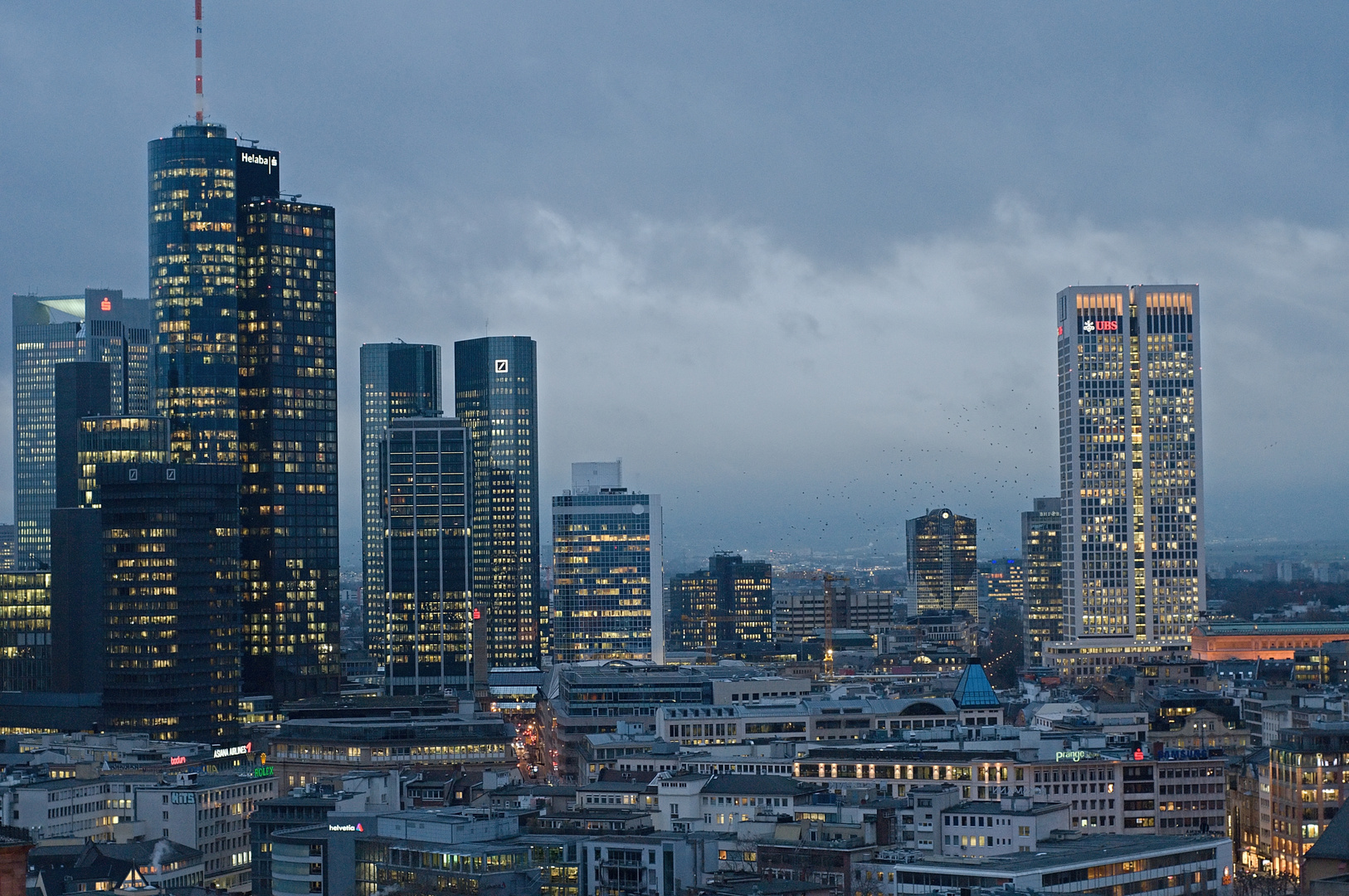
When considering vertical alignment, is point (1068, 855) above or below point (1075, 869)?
above

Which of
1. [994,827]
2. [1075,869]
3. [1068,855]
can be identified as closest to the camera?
[1075,869]

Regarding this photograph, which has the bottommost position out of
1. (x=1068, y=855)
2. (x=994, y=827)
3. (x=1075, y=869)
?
(x=1075, y=869)

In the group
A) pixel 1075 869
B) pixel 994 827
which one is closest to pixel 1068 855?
pixel 1075 869

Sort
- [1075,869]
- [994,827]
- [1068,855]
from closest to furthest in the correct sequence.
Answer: [1075,869] → [1068,855] → [994,827]

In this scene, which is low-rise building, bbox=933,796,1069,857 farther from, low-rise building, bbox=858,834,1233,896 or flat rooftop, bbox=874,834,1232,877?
flat rooftop, bbox=874,834,1232,877

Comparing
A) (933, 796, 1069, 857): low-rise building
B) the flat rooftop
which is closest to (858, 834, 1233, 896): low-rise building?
the flat rooftop

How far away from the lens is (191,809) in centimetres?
16525

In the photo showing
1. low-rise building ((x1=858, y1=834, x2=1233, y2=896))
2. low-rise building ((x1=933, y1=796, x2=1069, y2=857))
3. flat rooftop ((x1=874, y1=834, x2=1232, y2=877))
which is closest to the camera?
low-rise building ((x1=858, y1=834, x2=1233, y2=896))

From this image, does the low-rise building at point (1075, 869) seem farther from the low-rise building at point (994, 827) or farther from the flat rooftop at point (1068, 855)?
the low-rise building at point (994, 827)

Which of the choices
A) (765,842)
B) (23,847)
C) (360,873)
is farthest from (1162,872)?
(23,847)

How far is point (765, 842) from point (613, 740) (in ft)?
179

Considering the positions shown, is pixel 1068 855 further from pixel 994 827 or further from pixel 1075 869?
pixel 994 827

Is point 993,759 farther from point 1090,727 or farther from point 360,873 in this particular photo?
point 360,873

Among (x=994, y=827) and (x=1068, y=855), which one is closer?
(x=1068, y=855)
